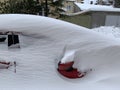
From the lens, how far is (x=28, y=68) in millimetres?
2695

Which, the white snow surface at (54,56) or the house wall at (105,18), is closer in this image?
the white snow surface at (54,56)

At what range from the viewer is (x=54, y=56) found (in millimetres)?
2752

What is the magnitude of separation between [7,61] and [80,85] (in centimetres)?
69

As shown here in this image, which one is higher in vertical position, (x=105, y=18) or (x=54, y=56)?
(x=54, y=56)

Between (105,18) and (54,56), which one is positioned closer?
(54,56)

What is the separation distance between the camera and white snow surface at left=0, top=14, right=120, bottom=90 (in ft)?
8.71

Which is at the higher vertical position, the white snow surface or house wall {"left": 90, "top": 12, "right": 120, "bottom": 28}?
the white snow surface

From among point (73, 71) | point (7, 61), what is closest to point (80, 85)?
point (73, 71)

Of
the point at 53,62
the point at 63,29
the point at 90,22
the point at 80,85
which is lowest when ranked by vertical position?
the point at 90,22

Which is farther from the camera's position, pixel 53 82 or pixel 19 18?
pixel 19 18

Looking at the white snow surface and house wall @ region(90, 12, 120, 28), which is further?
house wall @ region(90, 12, 120, 28)

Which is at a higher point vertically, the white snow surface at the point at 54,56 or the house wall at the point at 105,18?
the white snow surface at the point at 54,56

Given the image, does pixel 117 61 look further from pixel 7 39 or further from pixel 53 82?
pixel 7 39

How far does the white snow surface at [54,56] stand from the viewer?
265cm
